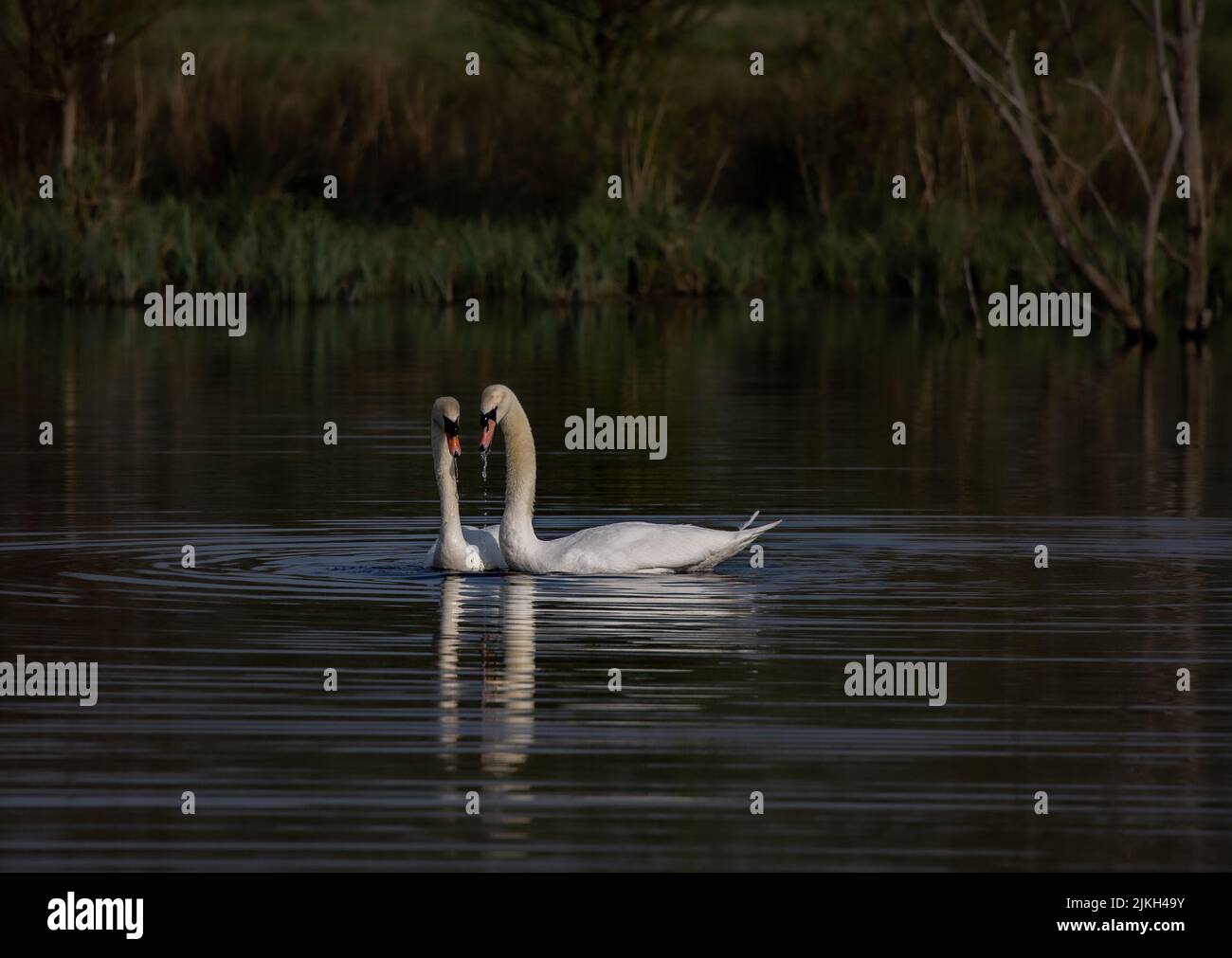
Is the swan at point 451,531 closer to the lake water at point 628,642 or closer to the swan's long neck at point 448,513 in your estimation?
the swan's long neck at point 448,513

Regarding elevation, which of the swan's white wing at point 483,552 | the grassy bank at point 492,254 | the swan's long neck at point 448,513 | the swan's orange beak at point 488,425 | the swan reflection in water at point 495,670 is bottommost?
the swan reflection in water at point 495,670

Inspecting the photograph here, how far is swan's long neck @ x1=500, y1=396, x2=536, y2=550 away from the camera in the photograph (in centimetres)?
1234

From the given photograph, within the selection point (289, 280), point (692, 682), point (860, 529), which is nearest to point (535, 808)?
point (692, 682)

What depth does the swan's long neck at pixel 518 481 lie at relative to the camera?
12.3 metres

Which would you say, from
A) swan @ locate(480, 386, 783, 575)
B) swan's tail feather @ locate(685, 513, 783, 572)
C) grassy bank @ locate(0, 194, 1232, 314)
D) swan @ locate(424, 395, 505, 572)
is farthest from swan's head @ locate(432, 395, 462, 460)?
grassy bank @ locate(0, 194, 1232, 314)

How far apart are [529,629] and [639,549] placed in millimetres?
1471

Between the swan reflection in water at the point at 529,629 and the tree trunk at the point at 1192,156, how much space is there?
48.6ft

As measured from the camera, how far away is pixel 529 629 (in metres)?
10.7

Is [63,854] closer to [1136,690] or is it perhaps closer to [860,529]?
[1136,690]

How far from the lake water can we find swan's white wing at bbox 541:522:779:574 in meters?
0.09

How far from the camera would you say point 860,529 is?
13867 millimetres

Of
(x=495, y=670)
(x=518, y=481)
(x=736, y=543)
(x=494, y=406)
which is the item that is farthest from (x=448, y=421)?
(x=495, y=670)

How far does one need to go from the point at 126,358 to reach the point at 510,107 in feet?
60.5

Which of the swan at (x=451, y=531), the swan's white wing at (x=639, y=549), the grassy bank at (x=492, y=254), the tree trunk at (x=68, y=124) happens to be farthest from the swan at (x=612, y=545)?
the tree trunk at (x=68, y=124)
